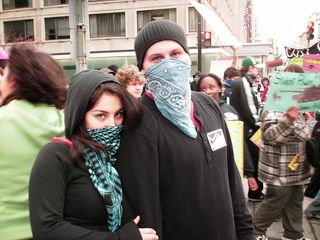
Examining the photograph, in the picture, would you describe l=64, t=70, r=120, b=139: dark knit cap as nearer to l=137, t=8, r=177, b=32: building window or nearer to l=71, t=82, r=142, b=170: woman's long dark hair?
l=71, t=82, r=142, b=170: woman's long dark hair

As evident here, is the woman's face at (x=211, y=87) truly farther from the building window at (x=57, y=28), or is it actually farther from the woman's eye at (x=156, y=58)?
the building window at (x=57, y=28)

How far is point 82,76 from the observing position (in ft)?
5.36

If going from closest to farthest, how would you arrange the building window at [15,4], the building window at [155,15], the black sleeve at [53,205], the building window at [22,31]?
the black sleeve at [53,205]
the building window at [155,15]
the building window at [22,31]
the building window at [15,4]

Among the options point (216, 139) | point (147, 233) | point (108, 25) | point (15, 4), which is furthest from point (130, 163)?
point (15, 4)

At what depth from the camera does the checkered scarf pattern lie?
1.51 meters

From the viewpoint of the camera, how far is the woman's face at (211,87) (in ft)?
13.5

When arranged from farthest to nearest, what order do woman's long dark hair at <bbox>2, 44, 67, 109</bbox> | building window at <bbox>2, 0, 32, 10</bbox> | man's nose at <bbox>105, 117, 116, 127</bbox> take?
1. building window at <bbox>2, 0, 32, 10</bbox>
2. woman's long dark hair at <bbox>2, 44, 67, 109</bbox>
3. man's nose at <bbox>105, 117, 116, 127</bbox>

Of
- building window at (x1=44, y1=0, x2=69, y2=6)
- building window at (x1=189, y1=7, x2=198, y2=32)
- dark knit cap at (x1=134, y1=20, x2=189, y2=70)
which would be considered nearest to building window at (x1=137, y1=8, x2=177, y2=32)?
building window at (x1=189, y1=7, x2=198, y2=32)

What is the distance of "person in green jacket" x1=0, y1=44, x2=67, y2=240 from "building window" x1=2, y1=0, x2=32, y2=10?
33.6 metres

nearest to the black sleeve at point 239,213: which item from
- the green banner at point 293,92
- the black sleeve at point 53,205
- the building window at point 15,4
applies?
the black sleeve at point 53,205

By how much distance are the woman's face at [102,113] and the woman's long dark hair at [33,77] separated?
58 cm

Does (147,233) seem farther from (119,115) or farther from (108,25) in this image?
(108,25)

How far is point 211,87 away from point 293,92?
0.97 meters

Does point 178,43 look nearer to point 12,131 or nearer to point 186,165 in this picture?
point 186,165
